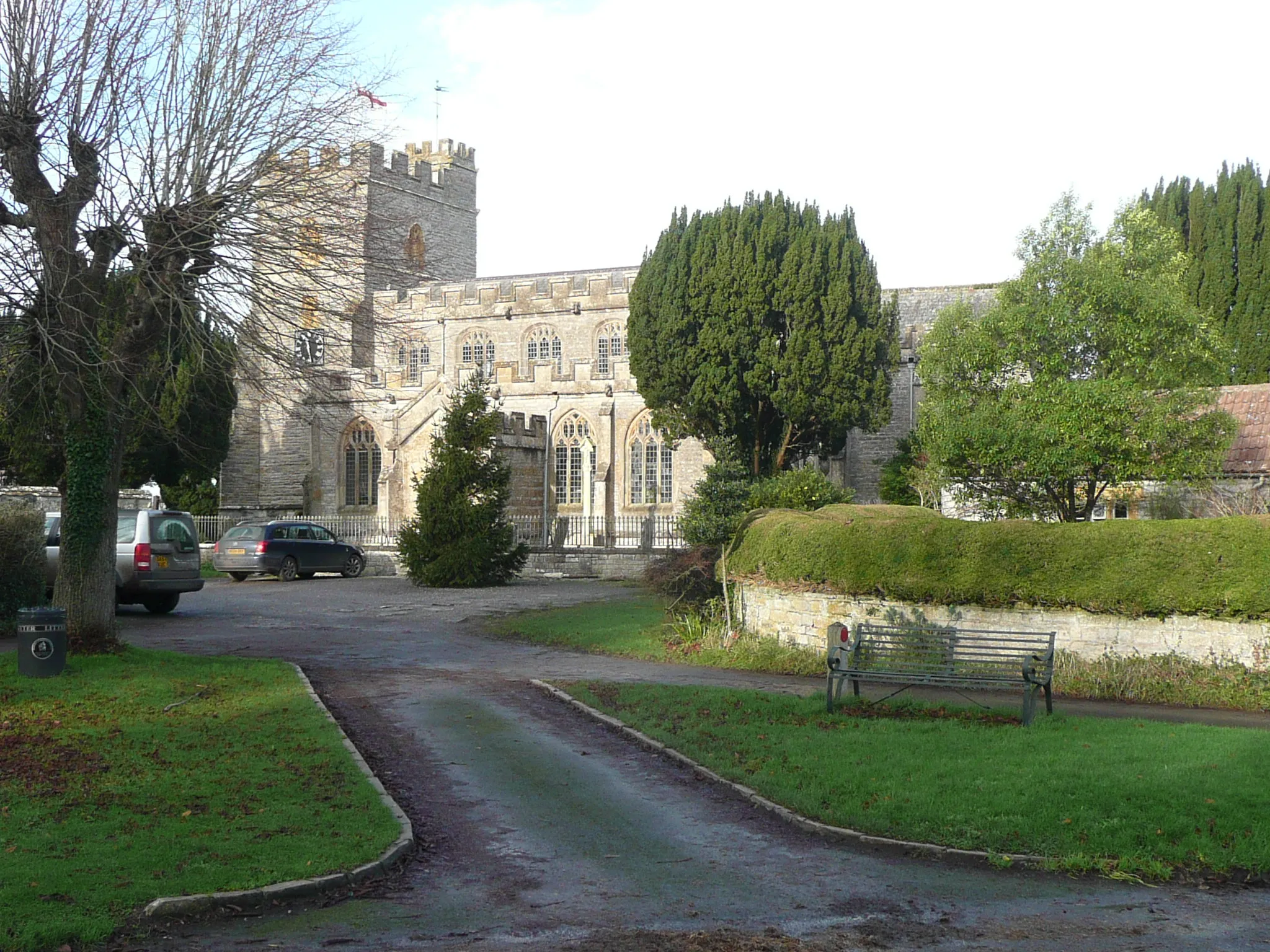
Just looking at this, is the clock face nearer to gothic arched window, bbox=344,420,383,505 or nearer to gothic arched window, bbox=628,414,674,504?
gothic arched window, bbox=628,414,674,504

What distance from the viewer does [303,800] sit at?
832 centimetres

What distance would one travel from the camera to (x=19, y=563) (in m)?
17.8

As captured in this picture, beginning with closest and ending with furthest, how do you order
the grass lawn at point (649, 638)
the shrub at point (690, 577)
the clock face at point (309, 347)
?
the clock face at point (309, 347)
the grass lawn at point (649, 638)
the shrub at point (690, 577)

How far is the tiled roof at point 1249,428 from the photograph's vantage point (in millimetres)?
22781

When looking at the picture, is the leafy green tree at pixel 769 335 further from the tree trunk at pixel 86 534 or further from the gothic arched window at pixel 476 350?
the tree trunk at pixel 86 534

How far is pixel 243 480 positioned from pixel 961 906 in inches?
1947

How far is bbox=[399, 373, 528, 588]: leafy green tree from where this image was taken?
1129 inches

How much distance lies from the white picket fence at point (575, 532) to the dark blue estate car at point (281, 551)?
1.62 meters

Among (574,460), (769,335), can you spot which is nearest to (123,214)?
(769,335)

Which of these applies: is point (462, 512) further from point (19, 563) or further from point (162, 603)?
point (19, 563)

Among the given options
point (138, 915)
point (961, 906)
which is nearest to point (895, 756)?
point (961, 906)

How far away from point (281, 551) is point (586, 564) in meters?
8.16

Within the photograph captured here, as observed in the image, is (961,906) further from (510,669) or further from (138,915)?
(510,669)

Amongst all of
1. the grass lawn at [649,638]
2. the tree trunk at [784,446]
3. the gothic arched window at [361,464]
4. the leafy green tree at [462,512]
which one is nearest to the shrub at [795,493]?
the grass lawn at [649,638]
